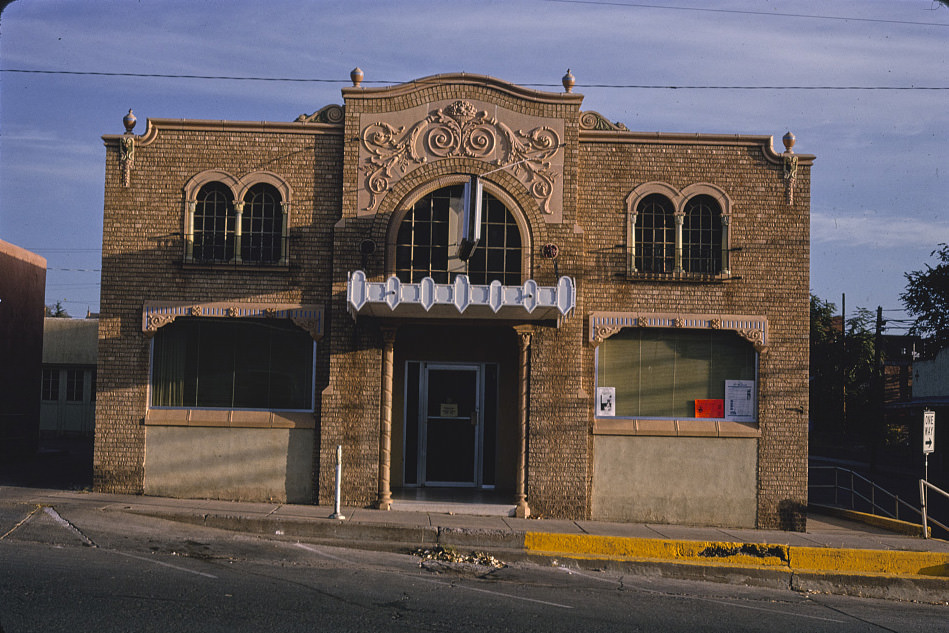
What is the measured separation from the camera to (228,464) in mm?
14352

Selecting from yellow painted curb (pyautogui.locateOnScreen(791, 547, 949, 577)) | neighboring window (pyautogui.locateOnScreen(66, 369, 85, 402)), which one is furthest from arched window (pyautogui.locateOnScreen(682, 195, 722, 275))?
neighboring window (pyautogui.locateOnScreen(66, 369, 85, 402))

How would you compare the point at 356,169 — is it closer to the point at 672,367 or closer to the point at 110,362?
the point at 110,362

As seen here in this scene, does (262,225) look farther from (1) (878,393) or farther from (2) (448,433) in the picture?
(1) (878,393)

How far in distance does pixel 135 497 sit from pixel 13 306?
9005 millimetres

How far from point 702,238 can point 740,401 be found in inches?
112

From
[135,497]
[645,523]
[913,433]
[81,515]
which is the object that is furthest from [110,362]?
[913,433]

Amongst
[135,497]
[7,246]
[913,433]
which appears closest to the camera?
[135,497]

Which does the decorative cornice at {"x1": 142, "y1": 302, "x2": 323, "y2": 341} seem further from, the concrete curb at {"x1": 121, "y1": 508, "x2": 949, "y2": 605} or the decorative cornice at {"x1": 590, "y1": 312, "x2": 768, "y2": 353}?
the decorative cornice at {"x1": 590, "y1": 312, "x2": 768, "y2": 353}

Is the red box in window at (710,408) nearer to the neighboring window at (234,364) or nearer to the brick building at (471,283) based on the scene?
the brick building at (471,283)

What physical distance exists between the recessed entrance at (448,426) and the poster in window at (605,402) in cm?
204

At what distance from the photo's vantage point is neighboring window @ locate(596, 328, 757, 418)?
14.8 meters

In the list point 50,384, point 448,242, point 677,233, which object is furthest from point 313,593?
point 50,384

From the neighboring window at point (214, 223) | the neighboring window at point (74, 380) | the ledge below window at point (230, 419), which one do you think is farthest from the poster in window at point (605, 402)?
the neighboring window at point (74, 380)

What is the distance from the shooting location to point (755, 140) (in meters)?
15.0
